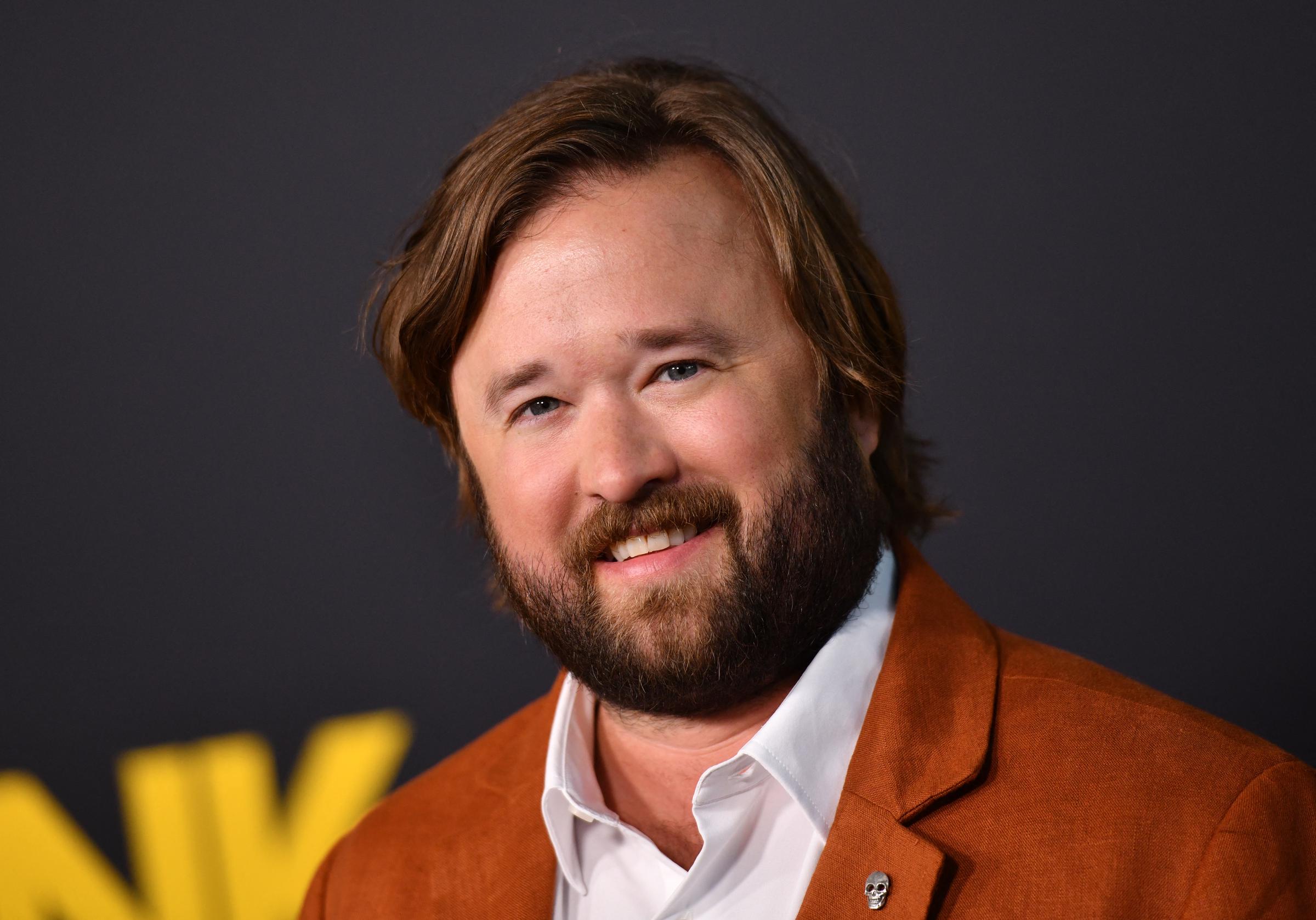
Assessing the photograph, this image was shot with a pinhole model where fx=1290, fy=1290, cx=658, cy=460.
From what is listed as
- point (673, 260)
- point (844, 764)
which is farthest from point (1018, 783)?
point (673, 260)

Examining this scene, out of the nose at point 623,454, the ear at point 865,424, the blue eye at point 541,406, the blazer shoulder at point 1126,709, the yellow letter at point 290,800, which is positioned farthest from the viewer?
the yellow letter at point 290,800

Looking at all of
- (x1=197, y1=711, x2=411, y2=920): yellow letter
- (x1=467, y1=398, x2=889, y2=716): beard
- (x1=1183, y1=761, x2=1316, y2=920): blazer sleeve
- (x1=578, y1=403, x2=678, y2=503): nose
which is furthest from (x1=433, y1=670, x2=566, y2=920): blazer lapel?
(x1=1183, y1=761, x2=1316, y2=920): blazer sleeve

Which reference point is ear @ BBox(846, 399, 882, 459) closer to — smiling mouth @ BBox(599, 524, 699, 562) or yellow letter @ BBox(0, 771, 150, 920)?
smiling mouth @ BBox(599, 524, 699, 562)

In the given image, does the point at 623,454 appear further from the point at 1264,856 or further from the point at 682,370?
the point at 1264,856

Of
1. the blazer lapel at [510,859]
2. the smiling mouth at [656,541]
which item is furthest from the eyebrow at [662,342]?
the blazer lapel at [510,859]

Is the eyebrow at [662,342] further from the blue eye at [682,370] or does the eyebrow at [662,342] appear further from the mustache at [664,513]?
the mustache at [664,513]

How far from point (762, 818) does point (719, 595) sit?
0.30 meters

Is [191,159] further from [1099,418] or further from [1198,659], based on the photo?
[1198,659]

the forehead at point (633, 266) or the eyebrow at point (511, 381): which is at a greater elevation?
the forehead at point (633, 266)

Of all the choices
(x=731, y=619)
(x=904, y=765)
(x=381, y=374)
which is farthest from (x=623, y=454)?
(x=381, y=374)

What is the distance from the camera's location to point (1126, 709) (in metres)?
1.61

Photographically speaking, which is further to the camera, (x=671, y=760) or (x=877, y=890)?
(x=671, y=760)

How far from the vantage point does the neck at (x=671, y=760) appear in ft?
5.96

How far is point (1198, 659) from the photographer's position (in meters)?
2.57
